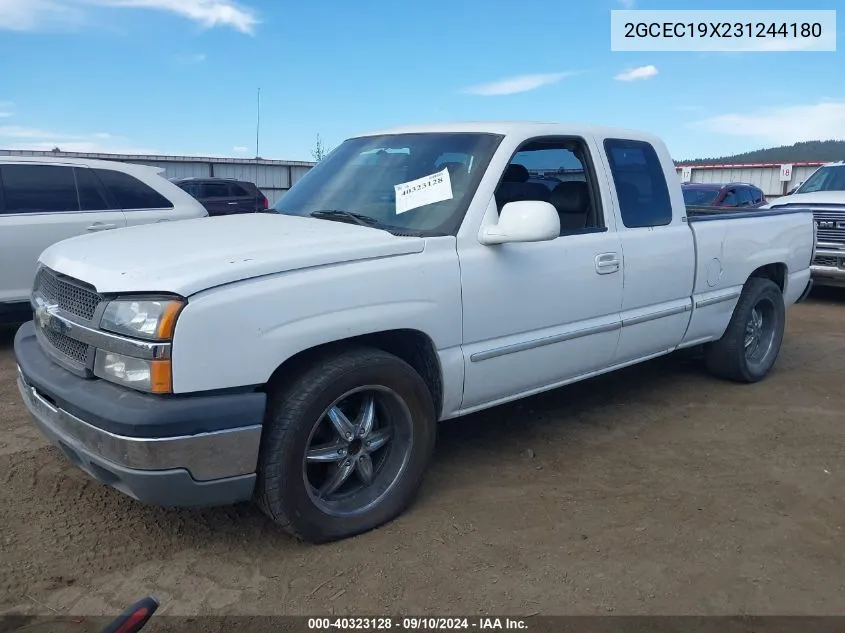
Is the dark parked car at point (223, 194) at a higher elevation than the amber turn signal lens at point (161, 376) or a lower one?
higher

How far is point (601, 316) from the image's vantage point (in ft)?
13.4

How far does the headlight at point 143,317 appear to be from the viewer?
2547 millimetres

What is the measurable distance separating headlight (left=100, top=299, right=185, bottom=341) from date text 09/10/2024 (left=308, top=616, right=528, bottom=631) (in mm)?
1178

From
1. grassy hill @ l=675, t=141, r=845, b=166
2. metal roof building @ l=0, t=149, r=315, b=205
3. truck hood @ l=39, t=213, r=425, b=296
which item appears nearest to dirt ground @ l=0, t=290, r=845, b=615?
truck hood @ l=39, t=213, r=425, b=296

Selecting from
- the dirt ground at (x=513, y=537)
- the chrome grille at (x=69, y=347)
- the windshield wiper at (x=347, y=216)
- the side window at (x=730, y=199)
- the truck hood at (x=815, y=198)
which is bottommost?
the dirt ground at (x=513, y=537)

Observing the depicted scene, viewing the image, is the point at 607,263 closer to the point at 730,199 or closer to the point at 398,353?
the point at 398,353

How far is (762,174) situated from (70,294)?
26.2m

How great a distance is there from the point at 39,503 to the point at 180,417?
4.57ft

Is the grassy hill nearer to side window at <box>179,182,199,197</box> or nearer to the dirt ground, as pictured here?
side window at <box>179,182,199,197</box>

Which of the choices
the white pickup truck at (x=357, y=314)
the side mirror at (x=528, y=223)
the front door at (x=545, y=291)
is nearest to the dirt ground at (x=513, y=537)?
the white pickup truck at (x=357, y=314)

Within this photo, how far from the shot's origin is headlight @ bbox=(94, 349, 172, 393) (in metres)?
2.56

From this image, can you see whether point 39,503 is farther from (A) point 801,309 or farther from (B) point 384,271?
(A) point 801,309

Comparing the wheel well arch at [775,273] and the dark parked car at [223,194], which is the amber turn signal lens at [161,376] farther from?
the dark parked car at [223,194]

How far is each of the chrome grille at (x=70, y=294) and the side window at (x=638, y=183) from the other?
115 inches
